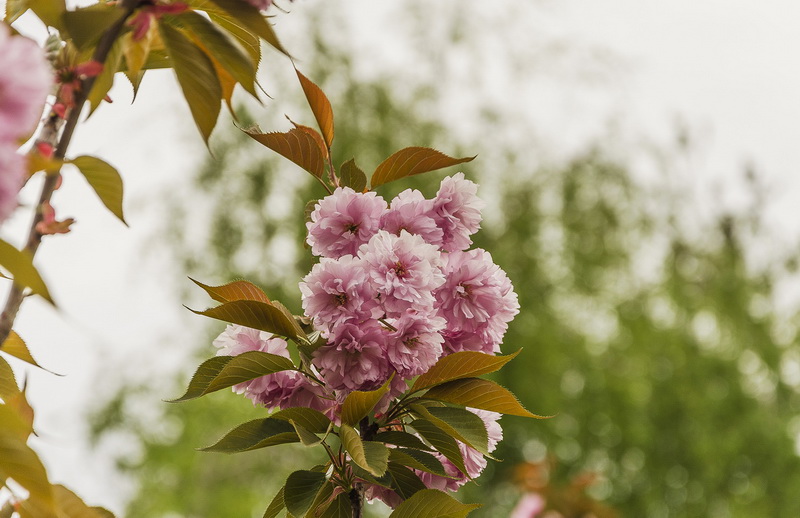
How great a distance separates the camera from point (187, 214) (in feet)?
24.7

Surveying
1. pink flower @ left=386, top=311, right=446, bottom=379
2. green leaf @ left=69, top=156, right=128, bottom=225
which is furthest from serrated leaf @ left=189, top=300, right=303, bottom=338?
green leaf @ left=69, top=156, right=128, bottom=225

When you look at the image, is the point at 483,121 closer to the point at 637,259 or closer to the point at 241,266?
the point at 637,259

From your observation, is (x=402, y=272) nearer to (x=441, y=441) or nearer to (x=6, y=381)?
(x=441, y=441)

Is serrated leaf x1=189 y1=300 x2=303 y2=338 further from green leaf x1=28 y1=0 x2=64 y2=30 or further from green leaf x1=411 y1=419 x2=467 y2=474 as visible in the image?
green leaf x1=28 y1=0 x2=64 y2=30

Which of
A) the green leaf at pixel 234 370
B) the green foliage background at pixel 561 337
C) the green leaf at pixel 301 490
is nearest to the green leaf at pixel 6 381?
the green leaf at pixel 234 370

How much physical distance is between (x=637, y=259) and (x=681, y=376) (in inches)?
45.7

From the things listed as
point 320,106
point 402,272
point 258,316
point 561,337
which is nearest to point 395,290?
point 402,272

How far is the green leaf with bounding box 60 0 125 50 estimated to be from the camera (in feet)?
1.77

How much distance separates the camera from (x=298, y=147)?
2.94 ft

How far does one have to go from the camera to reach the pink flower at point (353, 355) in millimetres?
812

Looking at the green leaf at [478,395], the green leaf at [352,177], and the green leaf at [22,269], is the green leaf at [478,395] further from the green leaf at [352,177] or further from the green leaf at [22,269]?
the green leaf at [22,269]

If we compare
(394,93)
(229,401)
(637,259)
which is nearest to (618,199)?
(637,259)

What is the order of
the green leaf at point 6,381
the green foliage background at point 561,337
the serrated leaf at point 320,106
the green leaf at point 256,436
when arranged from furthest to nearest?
the green foliage background at point 561,337
the serrated leaf at point 320,106
the green leaf at point 256,436
the green leaf at point 6,381

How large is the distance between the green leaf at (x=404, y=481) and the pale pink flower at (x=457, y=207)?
25cm
